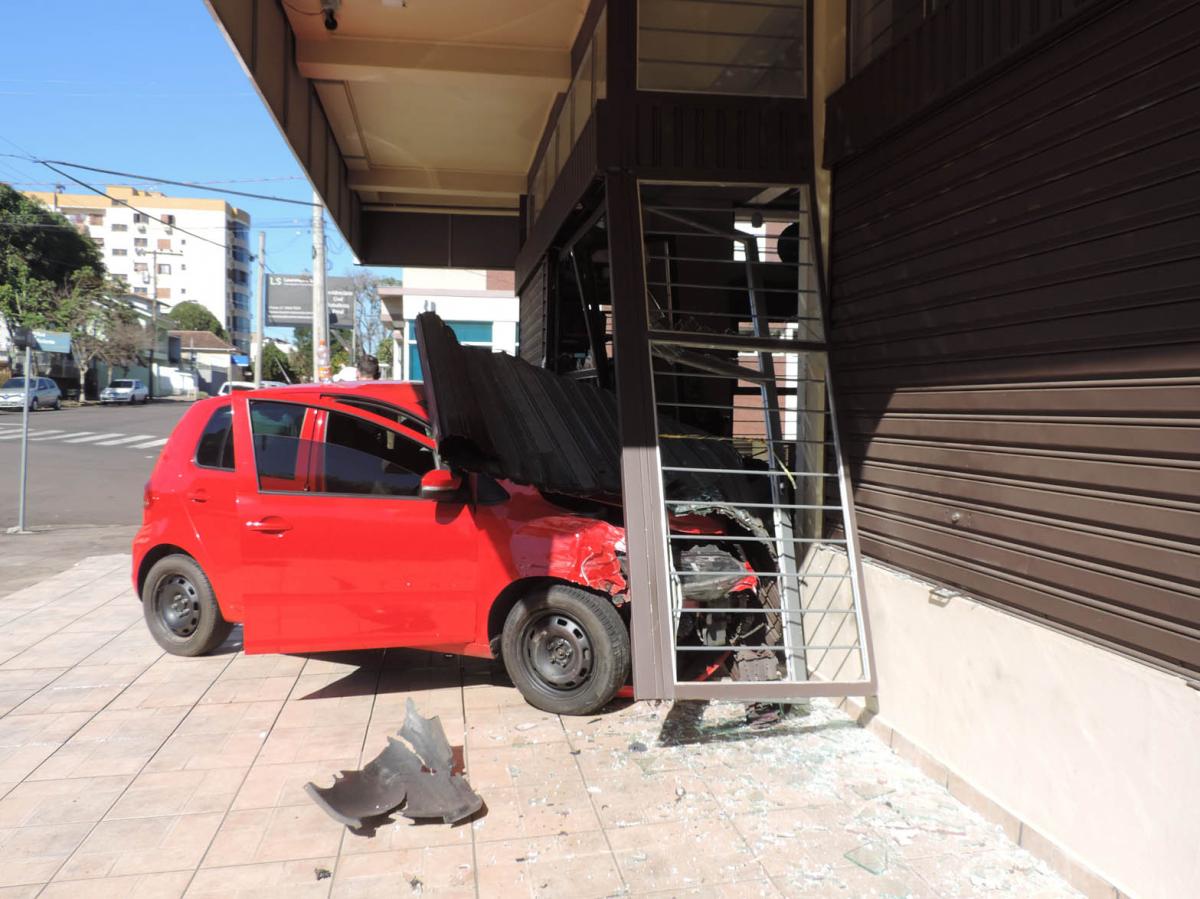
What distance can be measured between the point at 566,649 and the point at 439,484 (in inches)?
47.5

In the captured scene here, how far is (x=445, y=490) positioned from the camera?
4930 mm

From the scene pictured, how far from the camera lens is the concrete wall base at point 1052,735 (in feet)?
9.27

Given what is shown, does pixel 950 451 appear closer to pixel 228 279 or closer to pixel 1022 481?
pixel 1022 481

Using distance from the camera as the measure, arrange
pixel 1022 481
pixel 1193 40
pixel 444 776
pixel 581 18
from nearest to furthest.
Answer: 1. pixel 1193 40
2. pixel 1022 481
3. pixel 444 776
4. pixel 581 18

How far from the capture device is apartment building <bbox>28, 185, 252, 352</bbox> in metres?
88.4

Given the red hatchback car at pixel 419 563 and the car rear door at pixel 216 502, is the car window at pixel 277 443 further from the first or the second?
the car rear door at pixel 216 502

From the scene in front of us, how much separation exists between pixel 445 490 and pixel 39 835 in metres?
2.41

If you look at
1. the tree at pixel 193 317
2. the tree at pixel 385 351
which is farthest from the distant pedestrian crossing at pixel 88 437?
the tree at pixel 193 317

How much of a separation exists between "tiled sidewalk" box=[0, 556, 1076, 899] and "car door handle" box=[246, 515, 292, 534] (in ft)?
3.53

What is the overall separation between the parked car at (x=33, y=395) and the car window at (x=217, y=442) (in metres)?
37.9

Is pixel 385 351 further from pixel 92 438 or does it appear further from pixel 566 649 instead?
pixel 566 649

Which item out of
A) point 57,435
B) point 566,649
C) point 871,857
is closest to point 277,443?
point 566,649

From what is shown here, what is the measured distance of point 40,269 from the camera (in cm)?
5228

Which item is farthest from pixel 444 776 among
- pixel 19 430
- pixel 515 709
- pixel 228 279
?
pixel 228 279
